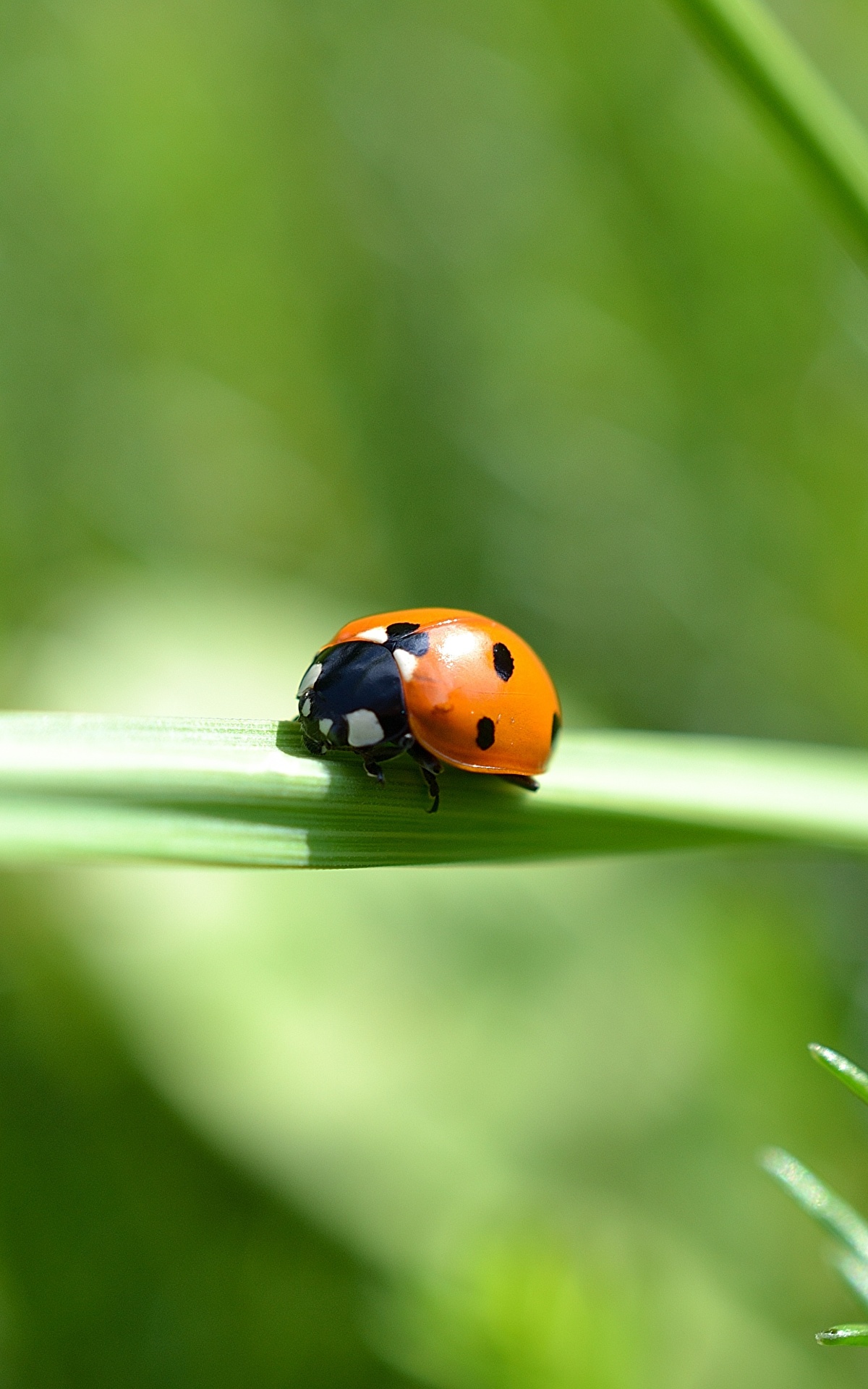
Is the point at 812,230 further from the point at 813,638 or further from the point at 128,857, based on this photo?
the point at 128,857

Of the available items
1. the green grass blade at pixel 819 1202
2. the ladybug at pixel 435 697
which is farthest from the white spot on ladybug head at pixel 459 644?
the green grass blade at pixel 819 1202

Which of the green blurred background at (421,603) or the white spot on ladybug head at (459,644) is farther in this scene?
the green blurred background at (421,603)

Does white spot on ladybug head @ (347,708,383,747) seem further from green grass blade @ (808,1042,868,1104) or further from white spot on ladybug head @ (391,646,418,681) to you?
green grass blade @ (808,1042,868,1104)

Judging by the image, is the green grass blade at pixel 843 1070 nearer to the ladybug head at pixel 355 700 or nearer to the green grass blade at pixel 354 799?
the green grass blade at pixel 354 799

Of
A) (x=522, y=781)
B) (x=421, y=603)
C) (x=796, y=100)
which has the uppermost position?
(x=796, y=100)

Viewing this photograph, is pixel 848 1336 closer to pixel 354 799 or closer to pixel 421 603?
pixel 354 799

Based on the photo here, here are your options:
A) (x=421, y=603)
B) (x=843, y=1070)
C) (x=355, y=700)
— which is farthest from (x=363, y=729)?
(x=421, y=603)
